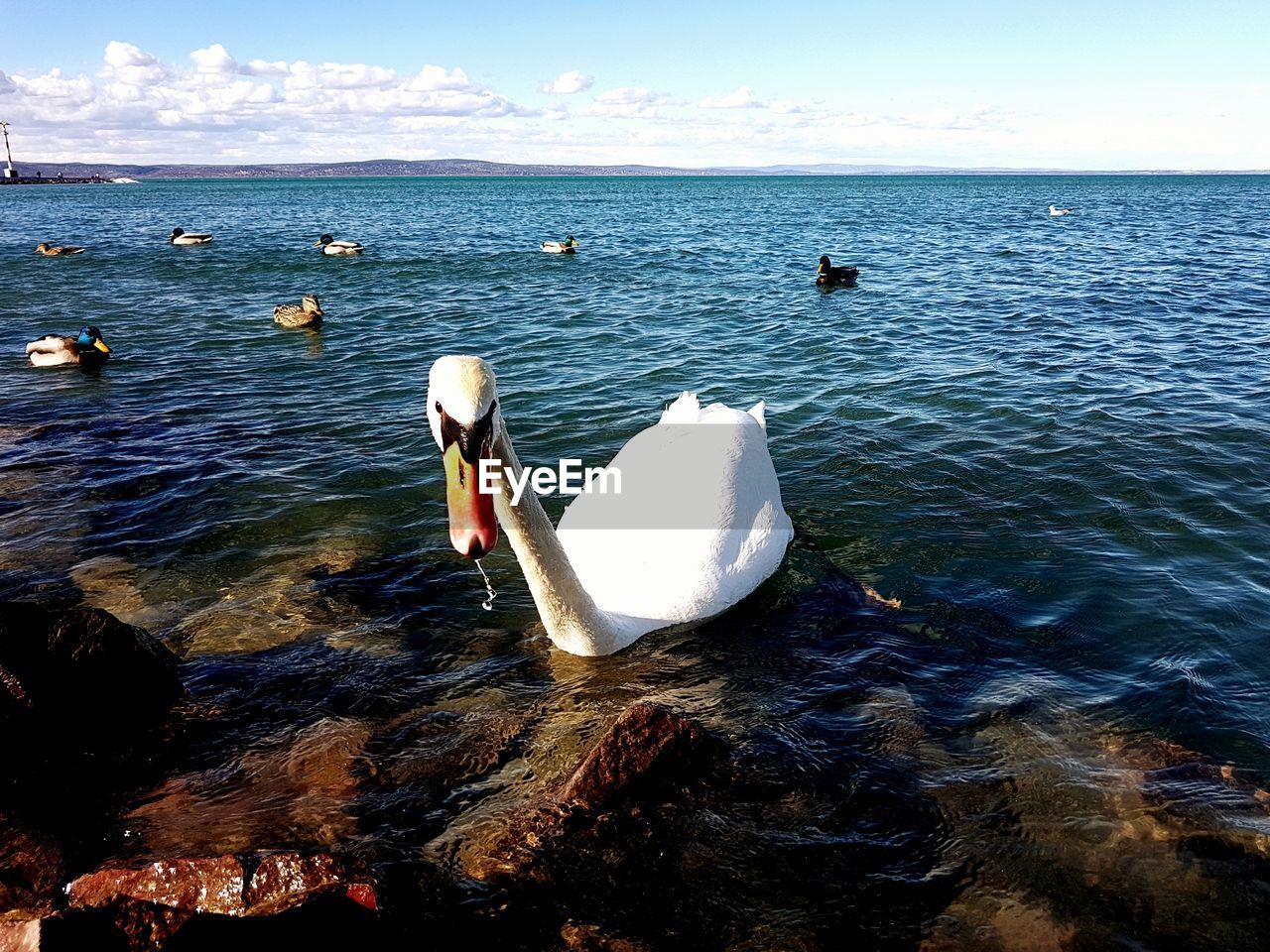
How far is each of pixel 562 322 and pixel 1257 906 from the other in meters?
15.6

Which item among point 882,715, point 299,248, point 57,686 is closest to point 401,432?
point 57,686

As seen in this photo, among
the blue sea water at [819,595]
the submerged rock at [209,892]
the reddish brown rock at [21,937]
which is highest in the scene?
the reddish brown rock at [21,937]

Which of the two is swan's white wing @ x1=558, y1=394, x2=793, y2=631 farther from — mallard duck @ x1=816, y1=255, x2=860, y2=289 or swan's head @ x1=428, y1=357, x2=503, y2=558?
mallard duck @ x1=816, y1=255, x2=860, y2=289

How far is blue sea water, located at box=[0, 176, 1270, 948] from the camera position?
379 centimetres

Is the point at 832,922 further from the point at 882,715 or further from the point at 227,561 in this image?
the point at 227,561

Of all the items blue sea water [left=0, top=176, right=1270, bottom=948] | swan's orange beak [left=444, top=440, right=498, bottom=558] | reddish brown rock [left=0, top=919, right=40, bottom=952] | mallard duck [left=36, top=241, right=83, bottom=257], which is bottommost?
blue sea water [left=0, top=176, right=1270, bottom=948]

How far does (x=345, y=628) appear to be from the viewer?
19.1 feet

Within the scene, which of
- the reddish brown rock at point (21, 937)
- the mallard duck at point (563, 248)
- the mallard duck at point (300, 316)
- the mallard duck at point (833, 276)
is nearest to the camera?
the reddish brown rock at point (21, 937)

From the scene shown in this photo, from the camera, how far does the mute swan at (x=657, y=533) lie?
4754 millimetres

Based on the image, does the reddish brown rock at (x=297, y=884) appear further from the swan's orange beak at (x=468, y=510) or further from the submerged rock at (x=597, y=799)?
the swan's orange beak at (x=468, y=510)

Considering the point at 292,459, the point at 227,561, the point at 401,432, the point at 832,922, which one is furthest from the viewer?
the point at 401,432

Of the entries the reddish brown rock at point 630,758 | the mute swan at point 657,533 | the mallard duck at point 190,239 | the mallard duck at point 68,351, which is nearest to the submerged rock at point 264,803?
the reddish brown rock at point 630,758

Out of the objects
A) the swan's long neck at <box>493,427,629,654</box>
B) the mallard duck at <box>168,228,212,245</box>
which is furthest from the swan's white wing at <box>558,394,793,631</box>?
the mallard duck at <box>168,228,212,245</box>

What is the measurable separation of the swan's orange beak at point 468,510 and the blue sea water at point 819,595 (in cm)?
137
